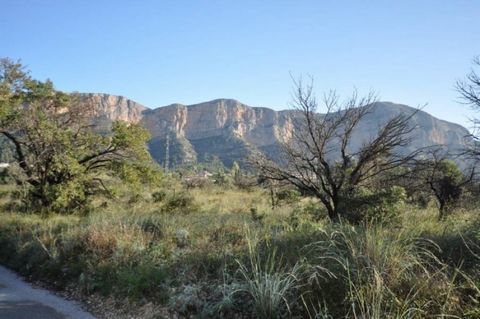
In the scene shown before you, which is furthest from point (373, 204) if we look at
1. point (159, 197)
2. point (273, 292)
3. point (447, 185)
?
point (159, 197)

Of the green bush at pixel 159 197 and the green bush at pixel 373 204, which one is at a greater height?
the green bush at pixel 373 204

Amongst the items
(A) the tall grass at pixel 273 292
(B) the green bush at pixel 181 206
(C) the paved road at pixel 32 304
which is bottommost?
(C) the paved road at pixel 32 304

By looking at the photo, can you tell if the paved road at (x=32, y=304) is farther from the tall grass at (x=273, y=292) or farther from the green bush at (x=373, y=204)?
the green bush at (x=373, y=204)

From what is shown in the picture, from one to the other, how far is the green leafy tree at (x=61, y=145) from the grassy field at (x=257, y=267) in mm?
4179

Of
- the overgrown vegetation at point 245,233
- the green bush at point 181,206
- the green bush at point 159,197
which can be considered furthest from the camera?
the green bush at point 159,197

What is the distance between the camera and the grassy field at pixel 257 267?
445 cm

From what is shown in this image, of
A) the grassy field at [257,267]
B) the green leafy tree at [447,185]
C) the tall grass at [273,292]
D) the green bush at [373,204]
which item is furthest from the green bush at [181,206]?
the tall grass at [273,292]

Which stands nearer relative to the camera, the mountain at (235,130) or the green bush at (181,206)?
the mountain at (235,130)

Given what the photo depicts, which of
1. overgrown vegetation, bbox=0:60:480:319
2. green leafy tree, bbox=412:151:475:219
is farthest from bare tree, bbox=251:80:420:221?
green leafy tree, bbox=412:151:475:219

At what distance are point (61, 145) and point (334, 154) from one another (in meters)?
9.74

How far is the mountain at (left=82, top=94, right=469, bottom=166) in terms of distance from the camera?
41.3 feet

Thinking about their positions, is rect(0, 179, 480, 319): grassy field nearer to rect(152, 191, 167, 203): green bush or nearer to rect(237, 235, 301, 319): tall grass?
rect(237, 235, 301, 319): tall grass

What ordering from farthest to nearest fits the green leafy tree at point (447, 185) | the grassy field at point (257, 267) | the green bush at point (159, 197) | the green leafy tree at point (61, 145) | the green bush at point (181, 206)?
1. the green bush at point (159, 197)
2. the green bush at point (181, 206)
3. the green leafy tree at point (447, 185)
4. the green leafy tree at point (61, 145)
5. the grassy field at point (257, 267)

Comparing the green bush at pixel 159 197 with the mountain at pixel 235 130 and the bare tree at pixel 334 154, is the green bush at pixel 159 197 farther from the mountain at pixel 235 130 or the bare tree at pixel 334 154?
the bare tree at pixel 334 154
